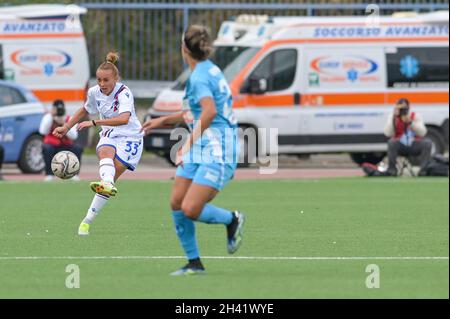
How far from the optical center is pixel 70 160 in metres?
14.9

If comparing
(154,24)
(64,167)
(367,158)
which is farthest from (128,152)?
(154,24)

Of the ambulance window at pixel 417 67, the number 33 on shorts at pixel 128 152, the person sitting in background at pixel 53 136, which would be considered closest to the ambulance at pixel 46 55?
the person sitting in background at pixel 53 136

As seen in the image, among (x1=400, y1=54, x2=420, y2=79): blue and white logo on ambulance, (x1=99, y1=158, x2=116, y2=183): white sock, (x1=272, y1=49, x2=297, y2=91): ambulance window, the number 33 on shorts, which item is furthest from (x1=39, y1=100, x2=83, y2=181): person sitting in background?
(x1=99, y1=158, x2=116, y2=183): white sock

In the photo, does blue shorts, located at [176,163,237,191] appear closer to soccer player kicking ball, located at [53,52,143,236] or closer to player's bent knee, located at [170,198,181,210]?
player's bent knee, located at [170,198,181,210]

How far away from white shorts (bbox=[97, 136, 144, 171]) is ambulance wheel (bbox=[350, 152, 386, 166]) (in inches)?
565

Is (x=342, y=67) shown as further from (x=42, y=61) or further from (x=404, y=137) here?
(x=42, y=61)

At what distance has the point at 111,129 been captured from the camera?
→ 14.4 meters

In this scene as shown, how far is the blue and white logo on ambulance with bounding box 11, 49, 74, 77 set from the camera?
88.7ft

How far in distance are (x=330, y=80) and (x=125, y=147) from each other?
1305 cm

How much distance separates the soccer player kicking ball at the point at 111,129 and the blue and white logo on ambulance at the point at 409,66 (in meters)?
13.6

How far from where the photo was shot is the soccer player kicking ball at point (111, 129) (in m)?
13.7

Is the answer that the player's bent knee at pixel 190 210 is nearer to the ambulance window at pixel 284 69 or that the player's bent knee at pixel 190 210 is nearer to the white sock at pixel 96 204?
the white sock at pixel 96 204
